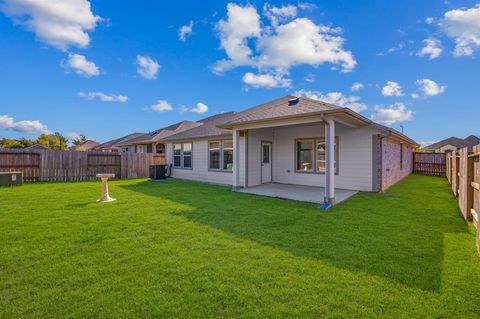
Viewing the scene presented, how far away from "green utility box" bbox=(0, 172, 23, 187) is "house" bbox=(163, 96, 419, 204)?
27.9 feet

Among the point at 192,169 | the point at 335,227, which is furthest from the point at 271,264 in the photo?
the point at 192,169

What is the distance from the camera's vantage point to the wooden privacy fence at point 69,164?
520 inches

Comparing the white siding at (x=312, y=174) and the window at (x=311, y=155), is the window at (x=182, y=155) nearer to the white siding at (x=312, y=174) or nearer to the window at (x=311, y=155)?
→ the white siding at (x=312, y=174)

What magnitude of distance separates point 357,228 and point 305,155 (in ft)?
20.7

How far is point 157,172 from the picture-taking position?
599 inches

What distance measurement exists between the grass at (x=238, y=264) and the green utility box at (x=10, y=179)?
23.0 feet

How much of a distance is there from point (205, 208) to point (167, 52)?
11.2 metres

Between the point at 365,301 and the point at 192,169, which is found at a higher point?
the point at 192,169

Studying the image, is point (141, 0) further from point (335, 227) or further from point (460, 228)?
point (460, 228)

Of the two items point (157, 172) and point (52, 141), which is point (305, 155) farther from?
point (52, 141)

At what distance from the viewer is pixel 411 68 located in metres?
13.4

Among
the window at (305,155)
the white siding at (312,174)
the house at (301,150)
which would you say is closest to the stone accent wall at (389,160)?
the house at (301,150)

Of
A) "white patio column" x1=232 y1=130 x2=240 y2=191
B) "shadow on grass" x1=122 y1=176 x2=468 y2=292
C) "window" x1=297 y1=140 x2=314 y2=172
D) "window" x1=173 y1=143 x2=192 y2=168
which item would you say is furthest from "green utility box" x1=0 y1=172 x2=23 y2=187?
"window" x1=297 y1=140 x2=314 y2=172

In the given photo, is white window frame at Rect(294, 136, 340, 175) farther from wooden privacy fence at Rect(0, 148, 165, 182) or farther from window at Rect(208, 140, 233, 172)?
wooden privacy fence at Rect(0, 148, 165, 182)
